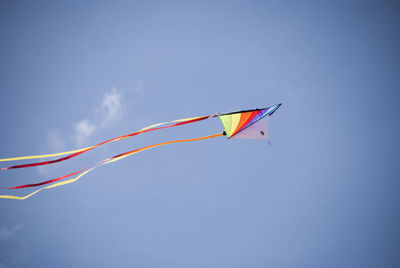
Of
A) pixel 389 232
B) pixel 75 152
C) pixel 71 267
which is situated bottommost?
pixel 389 232

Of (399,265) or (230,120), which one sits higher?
(230,120)

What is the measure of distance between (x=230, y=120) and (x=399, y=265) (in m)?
52.1

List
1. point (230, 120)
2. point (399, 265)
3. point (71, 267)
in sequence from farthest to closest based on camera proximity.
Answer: point (399, 265)
point (71, 267)
point (230, 120)

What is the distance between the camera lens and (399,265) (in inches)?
1406

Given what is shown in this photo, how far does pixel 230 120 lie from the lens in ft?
22.2

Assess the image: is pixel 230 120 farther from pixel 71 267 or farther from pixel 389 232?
pixel 389 232

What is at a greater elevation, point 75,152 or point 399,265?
point 75,152

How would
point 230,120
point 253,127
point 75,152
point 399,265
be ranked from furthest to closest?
point 399,265 < point 253,127 < point 230,120 < point 75,152

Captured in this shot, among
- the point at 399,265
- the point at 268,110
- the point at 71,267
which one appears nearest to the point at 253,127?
the point at 268,110

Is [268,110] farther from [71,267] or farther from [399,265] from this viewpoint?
[399,265]

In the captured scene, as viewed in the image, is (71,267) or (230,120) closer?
(230,120)

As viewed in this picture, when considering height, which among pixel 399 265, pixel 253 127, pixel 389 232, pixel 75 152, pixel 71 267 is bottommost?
pixel 399 265

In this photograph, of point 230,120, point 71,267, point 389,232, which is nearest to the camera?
point 230,120

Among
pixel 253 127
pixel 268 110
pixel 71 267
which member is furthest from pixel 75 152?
pixel 71 267
